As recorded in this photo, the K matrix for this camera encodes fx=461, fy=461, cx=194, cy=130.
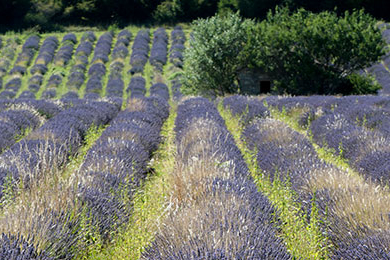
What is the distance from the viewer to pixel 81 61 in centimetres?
2884

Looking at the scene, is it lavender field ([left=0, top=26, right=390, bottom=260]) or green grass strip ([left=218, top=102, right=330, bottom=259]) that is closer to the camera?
lavender field ([left=0, top=26, right=390, bottom=260])

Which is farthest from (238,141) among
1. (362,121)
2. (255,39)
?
(255,39)

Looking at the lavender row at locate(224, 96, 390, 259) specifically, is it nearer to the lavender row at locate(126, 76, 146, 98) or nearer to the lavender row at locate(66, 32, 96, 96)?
the lavender row at locate(126, 76, 146, 98)

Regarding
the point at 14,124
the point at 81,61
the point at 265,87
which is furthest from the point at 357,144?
the point at 81,61

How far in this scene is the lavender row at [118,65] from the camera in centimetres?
2360

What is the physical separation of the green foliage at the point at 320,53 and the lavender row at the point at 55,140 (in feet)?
30.7

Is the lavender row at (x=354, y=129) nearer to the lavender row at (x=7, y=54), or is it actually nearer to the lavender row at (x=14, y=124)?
the lavender row at (x=14, y=124)

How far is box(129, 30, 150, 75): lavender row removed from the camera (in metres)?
27.9

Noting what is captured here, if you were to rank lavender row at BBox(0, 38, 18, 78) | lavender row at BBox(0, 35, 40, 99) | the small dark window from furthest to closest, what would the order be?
lavender row at BBox(0, 38, 18, 78)
lavender row at BBox(0, 35, 40, 99)
the small dark window

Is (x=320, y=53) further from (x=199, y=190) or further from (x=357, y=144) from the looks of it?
(x=199, y=190)

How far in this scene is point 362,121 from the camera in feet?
29.2

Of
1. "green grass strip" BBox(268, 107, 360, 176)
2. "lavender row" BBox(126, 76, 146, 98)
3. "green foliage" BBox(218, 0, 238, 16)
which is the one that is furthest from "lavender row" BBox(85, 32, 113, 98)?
"green grass strip" BBox(268, 107, 360, 176)

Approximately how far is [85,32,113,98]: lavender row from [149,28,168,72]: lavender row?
3049 millimetres

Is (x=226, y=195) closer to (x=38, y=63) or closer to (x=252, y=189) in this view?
(x=252, y=189)
